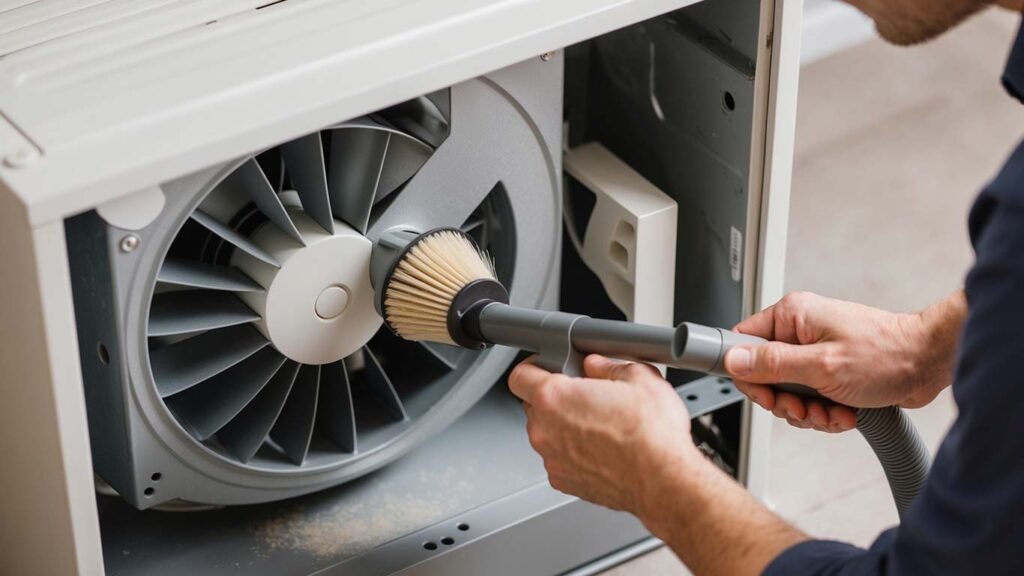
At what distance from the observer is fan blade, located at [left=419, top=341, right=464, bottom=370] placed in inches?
55.7

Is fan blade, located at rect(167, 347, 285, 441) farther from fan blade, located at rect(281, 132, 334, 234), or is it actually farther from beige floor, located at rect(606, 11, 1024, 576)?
beige floor, located at rect(606, 11, 1024, 576)

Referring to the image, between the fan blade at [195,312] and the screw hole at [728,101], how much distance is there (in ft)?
1.50

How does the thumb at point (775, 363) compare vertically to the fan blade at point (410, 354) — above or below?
above

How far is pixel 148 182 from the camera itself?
1049 mm

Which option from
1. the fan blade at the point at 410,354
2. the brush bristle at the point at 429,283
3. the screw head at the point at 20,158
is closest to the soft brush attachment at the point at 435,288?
the brush bristle at the point at 429,283

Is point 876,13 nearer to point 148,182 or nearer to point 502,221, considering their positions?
point 502,221

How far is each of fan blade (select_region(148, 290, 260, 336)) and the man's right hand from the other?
0.41m

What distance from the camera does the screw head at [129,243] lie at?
111cm

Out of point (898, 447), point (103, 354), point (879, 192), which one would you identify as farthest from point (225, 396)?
point (879, 192)

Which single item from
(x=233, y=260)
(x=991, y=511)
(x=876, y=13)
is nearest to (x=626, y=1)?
(x=876, y=13)

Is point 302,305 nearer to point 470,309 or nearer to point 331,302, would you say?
point 331,302

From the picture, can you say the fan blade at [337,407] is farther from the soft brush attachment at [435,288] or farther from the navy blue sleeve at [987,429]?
the navy blue sleeve at [987,429]

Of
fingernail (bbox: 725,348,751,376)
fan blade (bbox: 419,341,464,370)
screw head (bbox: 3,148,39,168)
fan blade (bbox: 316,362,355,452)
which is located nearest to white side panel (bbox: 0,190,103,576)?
screw head (bbox: 3,148,39,168)

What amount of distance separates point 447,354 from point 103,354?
354 mm
